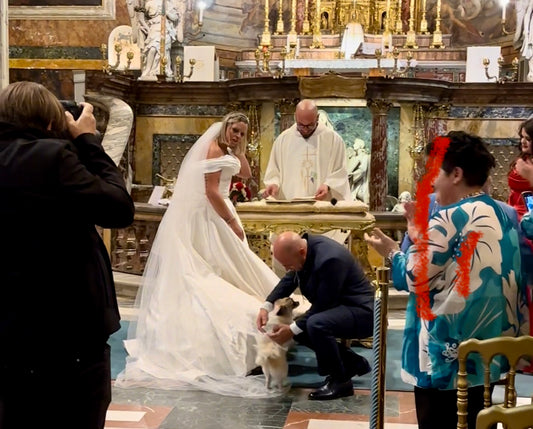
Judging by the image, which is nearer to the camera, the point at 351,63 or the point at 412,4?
the point at 351,63

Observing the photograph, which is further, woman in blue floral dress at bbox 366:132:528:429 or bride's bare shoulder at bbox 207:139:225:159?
bride's bare shoulder at bbox 207:139:225:159

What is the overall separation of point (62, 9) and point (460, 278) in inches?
579

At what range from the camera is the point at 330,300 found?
5035 millimetres

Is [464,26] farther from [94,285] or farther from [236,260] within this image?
[94,285]

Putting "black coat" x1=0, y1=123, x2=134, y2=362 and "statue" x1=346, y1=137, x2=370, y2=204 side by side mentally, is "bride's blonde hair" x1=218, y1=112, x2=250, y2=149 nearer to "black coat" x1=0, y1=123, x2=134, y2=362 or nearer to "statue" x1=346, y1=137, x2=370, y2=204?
"black coat" x1=0, y1=123, x2=134, y2=362

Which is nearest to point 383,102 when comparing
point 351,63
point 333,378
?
point 351,63

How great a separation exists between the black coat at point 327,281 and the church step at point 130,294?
2.53 meters

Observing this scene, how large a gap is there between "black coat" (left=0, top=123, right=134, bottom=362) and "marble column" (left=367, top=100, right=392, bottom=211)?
324 inches

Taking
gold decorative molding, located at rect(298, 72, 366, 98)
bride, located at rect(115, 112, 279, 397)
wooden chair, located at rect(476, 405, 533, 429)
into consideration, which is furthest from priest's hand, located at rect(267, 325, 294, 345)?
gold decorative molding, located at rect(298, 72, 366, 98)

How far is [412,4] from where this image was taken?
16.0 metres

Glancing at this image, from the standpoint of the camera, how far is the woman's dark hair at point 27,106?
8.33 feet

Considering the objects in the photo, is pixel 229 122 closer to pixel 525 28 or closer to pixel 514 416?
pixel 514 416

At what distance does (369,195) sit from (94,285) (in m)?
8.27

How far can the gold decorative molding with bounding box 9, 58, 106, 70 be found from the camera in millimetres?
16047
